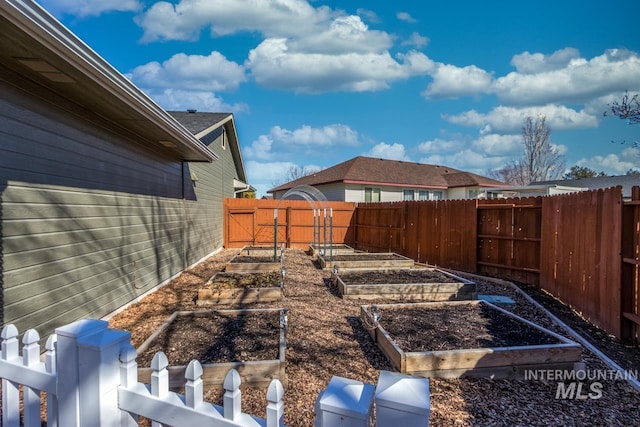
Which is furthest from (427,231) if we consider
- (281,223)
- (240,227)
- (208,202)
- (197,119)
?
(197,119)

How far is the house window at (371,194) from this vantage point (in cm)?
1738

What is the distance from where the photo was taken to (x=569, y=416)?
8.53 ft

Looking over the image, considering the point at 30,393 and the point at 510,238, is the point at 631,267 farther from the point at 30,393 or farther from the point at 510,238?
the point at 30,393

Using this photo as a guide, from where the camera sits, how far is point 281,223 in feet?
45.3

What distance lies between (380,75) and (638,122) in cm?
1090

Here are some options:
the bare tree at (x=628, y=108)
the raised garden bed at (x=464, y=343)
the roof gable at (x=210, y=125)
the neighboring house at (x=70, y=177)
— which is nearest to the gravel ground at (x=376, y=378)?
the raised garden bed at (x=464, y=343)

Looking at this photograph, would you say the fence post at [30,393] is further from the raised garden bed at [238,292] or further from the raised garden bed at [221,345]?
the raised garden bed at [238,292]

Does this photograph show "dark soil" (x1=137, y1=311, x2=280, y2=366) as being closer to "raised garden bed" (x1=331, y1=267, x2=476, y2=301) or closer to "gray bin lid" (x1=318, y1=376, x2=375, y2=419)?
"raised garden bed" (x1=331, y1=267, x2=476, y2=301)

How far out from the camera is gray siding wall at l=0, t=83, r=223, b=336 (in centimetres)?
331

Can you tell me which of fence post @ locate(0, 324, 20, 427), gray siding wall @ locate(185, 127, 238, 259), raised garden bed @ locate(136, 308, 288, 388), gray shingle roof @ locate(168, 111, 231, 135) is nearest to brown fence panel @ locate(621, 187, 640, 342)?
raised garden bed @ locate(136, 308, 288, 388)

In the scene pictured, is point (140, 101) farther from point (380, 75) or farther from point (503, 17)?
point (380, 75)

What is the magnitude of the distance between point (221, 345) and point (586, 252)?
17.4ft

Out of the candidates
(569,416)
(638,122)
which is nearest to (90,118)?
(569,416)

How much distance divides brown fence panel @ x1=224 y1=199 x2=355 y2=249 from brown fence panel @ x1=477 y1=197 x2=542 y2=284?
6.30 m
